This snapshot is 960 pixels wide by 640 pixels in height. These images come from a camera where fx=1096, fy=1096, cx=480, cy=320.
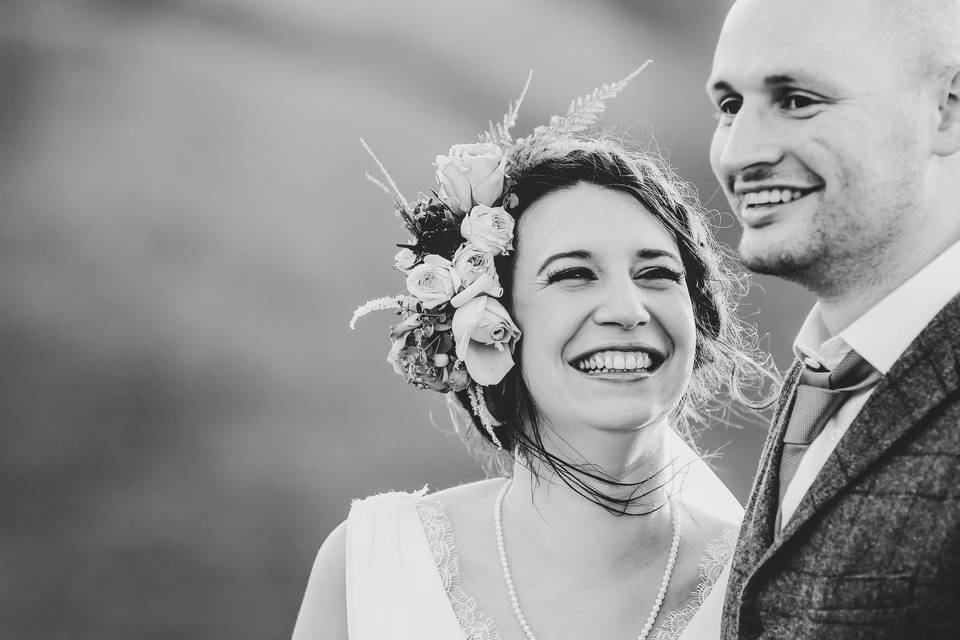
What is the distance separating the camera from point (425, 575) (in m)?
2.38

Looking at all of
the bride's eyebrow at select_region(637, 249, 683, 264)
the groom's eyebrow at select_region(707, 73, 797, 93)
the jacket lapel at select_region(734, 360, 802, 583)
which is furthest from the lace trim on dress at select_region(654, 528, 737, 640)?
the groom's eyebrow at select_region(707, 73, 797, 93)

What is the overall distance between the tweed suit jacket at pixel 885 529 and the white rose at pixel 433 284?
3.40 ft

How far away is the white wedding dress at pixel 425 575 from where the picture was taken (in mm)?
2209

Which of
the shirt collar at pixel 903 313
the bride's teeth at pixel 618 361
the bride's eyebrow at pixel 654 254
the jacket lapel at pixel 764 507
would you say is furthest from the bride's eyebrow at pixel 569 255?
the shirt collar at pixel 903 313

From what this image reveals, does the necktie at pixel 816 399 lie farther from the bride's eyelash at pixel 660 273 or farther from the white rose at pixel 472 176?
the white rose at pixel 472 176

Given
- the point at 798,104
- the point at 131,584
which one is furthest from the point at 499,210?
the point at 131,584

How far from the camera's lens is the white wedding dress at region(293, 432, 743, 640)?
2.21m

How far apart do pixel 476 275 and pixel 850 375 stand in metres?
0.95

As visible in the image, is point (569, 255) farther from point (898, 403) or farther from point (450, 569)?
point (898, 403)

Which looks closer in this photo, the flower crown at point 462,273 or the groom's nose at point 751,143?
the groom's nose at point 751,143

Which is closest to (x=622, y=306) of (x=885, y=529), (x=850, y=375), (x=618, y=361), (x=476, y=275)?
(x=618, y=361)

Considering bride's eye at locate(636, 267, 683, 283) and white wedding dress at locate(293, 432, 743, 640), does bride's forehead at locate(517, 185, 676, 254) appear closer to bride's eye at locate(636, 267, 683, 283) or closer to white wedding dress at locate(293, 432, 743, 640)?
bride's eye at locate(636, 267, 683, 283)

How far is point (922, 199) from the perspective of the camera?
→ 4.85 feet

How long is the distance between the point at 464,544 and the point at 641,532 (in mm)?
404
